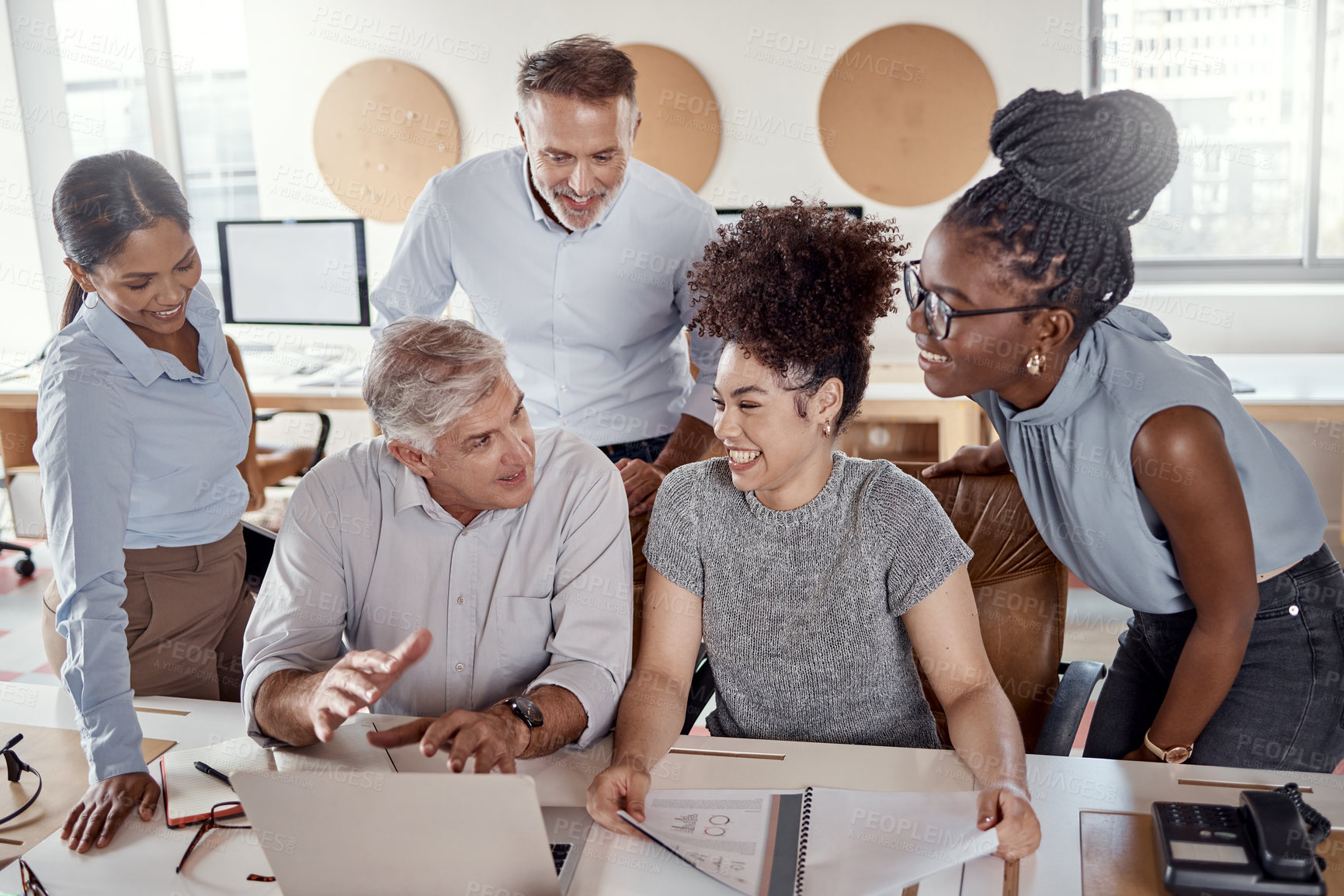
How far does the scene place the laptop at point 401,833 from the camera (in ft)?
3.19

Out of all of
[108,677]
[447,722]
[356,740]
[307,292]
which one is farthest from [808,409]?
[307,292]

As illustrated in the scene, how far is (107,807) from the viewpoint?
1241mm

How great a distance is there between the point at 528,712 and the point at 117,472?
2.46 feet

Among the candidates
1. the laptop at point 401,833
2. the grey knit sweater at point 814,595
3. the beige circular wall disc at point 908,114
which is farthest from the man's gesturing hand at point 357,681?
the beige circular wall disc at point 908,114

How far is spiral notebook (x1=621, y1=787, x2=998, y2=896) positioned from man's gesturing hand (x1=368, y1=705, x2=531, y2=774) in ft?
0.57

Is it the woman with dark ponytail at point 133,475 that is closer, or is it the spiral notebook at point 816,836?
the spiral notebook at point 816,836

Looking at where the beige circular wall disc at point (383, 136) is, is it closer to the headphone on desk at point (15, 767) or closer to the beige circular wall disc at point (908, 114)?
the beige circular wall disc at point (908, 114)

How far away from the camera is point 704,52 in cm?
446

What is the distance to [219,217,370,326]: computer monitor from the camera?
4332mm

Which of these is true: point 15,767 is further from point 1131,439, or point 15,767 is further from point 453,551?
point 1131,439

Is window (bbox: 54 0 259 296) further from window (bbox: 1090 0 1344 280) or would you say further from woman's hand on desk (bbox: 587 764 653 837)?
woman's hand on desk (bbox: 587 764 653 837)

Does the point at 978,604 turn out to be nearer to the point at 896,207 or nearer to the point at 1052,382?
the point at 1052,382

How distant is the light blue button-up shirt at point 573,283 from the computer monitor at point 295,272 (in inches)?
85.4

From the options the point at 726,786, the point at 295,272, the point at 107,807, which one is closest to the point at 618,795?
the point at 726,786
